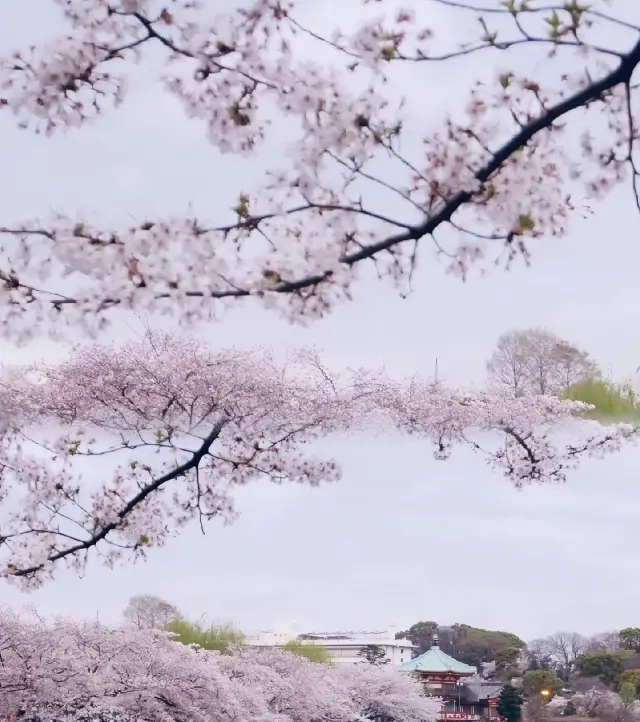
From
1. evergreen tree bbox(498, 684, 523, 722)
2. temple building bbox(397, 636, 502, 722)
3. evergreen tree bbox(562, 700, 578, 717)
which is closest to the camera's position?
evergreen tree bbox(562, 700, 578, 717)

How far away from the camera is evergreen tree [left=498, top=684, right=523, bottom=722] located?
13.8 m

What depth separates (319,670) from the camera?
25.5 feet

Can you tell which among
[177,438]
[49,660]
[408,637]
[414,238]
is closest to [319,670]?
[49,660]

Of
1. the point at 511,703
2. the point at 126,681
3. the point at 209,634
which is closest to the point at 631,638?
the point at 511,703

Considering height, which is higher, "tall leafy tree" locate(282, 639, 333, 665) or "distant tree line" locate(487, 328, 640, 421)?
"distant tree line" locate(487, 328, 640, 421)

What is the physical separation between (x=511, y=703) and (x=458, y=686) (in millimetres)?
1908

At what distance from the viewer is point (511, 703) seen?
1380 centimetres

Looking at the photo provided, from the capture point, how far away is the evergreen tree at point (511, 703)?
13758 millimetres

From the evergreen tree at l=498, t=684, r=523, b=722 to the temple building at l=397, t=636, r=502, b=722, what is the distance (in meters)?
0.73

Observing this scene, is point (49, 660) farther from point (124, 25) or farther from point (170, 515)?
point (124, 25)

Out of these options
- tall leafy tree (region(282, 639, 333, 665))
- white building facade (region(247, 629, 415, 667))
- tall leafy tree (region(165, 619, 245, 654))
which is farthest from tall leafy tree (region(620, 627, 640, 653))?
tall leafy tree (region(165, 619, 245, 654))

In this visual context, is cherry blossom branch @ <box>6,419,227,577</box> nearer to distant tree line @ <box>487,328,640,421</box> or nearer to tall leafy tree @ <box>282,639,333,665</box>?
distant tree line @ <box>487,328,640,421</box>

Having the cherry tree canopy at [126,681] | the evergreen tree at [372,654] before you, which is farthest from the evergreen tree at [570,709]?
the cherry tree canopy at [126,681]

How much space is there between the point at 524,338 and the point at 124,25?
575cm
